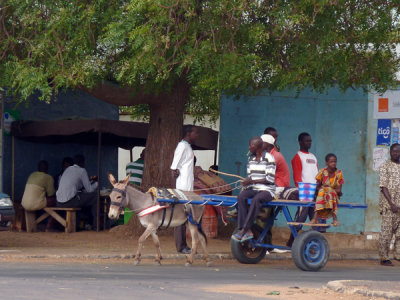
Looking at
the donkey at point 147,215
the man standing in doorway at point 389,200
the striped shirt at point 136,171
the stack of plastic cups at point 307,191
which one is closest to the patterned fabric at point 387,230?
the man standing in doorway at point 389,200

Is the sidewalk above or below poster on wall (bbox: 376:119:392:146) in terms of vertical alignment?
below

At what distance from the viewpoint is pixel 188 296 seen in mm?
8359

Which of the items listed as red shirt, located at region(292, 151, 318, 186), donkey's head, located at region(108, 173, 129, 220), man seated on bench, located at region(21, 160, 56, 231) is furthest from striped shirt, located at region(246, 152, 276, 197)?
man seated on bench, located at region(21, 160, 56, 231)

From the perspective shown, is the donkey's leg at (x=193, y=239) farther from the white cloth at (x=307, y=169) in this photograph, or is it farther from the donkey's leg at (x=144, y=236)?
the white cloth at (x=307, y=169)

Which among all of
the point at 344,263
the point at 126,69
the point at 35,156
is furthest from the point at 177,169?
the point at 35,156

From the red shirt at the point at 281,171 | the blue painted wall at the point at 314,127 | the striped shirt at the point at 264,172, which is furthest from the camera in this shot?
the blue painted wall at the point at 314,127

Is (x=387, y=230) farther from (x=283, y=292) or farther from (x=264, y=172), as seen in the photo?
(x=283, y=292)

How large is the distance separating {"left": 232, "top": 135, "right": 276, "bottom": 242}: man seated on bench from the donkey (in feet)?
2.34

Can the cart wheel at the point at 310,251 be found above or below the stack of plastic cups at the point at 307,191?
below

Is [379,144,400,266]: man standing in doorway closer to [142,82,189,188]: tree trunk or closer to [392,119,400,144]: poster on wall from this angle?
[392,119,400,144]: poster on wall

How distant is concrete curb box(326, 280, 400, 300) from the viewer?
8508mm

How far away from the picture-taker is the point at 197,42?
500 inches

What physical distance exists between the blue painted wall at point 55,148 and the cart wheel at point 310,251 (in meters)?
7.69

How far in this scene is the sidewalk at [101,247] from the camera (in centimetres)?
1315
